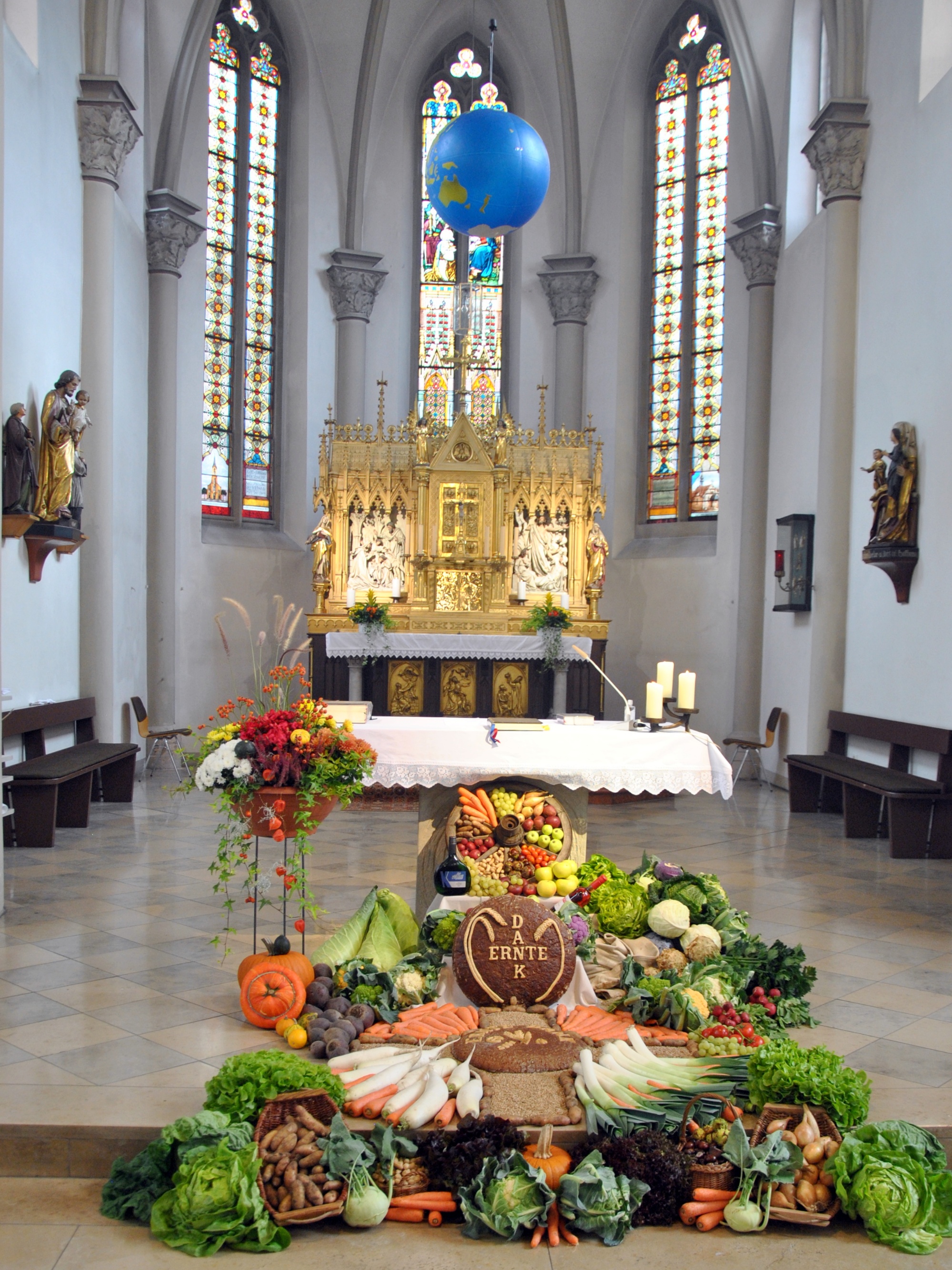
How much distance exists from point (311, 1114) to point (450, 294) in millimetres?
14826

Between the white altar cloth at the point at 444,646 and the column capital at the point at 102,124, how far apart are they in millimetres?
5377

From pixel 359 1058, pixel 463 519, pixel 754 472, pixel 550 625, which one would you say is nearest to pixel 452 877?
pixel 359 1058

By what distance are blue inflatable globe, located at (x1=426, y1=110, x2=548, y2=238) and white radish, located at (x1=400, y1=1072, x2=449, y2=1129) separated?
601cm

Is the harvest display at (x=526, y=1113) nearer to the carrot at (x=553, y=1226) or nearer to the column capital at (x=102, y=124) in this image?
the carrot at (x=553, y=1226)

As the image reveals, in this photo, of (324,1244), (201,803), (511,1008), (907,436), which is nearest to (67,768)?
(201,803)

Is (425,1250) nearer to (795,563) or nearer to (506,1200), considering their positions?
(506,1200)

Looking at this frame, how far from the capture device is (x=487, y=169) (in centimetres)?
783

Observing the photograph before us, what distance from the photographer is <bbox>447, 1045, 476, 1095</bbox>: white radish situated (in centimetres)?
412

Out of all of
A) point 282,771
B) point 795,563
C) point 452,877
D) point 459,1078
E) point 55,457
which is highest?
point 55,457

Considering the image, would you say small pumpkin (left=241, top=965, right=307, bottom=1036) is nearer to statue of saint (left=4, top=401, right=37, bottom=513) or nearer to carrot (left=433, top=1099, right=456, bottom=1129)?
carrot (left=433, top=1099, right=456, bottom=1129)

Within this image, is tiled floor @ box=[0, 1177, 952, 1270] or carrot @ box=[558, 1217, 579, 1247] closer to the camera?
tiled floor @ box=[0, 1177, 952, 1270]

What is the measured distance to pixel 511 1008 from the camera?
4977mm

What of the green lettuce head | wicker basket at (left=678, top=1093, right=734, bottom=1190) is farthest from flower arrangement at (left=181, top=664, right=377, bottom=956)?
wicker basket at (left=678, top=1093, right=734, bottom=1190)

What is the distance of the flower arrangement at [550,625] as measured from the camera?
43.7 ft
